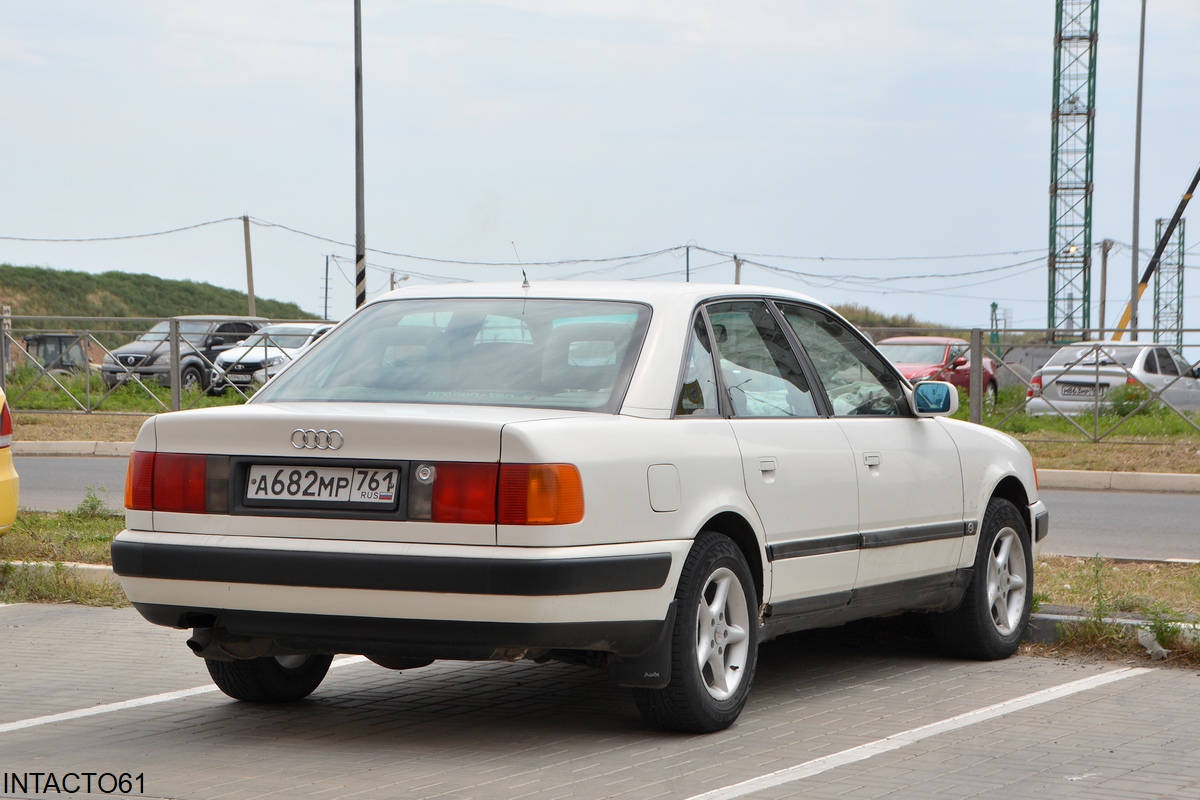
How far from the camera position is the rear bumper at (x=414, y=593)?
4816 mm

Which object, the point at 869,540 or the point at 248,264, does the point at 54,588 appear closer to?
the point at 869,540

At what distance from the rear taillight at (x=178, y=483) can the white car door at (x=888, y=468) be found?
2439mm

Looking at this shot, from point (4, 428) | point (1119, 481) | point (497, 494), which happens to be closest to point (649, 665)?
point (497, 494)

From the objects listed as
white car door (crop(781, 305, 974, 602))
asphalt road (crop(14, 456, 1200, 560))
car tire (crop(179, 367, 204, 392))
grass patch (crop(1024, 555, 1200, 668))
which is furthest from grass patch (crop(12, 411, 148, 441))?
white car door (crop(781, 305, 974, 602))

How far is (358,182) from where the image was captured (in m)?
32.9

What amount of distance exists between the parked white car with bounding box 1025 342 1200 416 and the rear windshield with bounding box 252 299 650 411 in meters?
14.3

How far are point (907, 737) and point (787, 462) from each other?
1063mm

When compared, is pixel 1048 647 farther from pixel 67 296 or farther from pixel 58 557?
pixel 67 296

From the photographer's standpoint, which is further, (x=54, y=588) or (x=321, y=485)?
(x=54, y=588)

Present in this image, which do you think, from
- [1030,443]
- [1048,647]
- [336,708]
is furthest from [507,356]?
[1030,443]

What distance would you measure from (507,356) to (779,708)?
1715mm

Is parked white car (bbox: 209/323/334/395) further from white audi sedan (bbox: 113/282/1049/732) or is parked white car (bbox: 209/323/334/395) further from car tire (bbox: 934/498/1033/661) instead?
white audi sedan (bbox: 113/282/1049/732)

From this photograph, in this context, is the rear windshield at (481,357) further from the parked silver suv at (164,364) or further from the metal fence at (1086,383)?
the parked silver suv at (164,364)

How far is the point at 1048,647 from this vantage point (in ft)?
23.9
